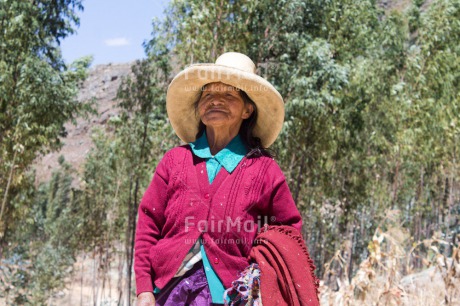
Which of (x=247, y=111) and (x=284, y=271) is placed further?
(x=247, y=111)

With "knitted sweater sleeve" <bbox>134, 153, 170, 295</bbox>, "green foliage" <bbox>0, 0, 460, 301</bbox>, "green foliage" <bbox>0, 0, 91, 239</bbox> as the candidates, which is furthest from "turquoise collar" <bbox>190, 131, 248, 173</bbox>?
"green foliage" <bbox>0, 0, 91, 239</bbox>

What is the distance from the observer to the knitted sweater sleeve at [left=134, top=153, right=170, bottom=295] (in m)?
2.13

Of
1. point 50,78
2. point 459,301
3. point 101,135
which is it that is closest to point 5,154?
point 50,78

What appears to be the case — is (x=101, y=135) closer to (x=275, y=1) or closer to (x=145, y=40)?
(x=145, y=40)

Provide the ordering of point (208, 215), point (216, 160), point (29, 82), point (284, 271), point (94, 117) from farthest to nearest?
1. point (94, 117)
2. point (29, 82)
3. point (216, 160)
4. point (208, 215)
5. point (284, 271)

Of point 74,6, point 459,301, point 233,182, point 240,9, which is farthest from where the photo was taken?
point 74,6

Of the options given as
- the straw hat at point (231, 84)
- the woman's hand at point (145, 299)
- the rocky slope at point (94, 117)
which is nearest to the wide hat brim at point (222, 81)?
the straw hat at point (231, 84)

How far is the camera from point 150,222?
2219mm

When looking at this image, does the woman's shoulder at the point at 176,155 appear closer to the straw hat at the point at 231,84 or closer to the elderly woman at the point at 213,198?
the elderly woman at the point at 213,198

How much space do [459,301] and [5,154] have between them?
7514 mm

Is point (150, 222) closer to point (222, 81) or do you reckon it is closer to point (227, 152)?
point (227, 152)

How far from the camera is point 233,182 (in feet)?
7.06

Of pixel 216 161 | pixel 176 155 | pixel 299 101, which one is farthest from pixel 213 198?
pixel 299 101

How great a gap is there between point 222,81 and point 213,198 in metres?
0.49
